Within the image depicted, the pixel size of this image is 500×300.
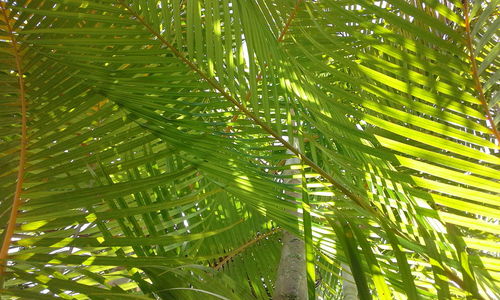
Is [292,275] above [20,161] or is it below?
below

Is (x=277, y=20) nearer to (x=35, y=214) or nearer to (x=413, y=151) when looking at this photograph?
(x=413, y=151)

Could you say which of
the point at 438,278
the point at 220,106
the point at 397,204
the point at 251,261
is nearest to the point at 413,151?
the point at 397,204

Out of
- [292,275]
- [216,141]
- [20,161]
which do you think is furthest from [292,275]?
[20,161]

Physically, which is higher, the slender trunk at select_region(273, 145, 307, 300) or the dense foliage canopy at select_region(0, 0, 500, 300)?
the dense foliage canopy at select_region(0, 0, 500, 300)

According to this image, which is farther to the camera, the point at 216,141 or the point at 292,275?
the point at 292,275

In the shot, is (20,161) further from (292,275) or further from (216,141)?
(292,275)

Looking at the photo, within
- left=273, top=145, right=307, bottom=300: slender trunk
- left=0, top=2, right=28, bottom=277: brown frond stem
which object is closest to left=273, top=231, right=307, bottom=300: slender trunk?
left=273, top=145, right=307, bottom=300: slender trunk

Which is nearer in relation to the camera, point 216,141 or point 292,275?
point 216,141

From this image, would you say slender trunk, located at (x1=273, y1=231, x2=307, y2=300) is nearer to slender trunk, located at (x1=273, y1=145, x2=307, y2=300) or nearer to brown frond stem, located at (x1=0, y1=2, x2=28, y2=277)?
slender trunk, located at (x1=273, y1=145, x2=307, y2=300)

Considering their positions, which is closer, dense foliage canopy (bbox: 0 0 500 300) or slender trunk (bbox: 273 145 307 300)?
dense foliage canopy (bbox: 0 0 500 300)

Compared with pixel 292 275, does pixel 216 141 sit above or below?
above

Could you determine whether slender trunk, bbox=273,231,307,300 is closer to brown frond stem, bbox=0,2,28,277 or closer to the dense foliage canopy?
the dense foliage canopy

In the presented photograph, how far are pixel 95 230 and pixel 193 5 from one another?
474 millimetres

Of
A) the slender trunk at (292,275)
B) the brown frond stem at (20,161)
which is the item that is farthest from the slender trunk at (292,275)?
the brown frond stem at (20,161)
